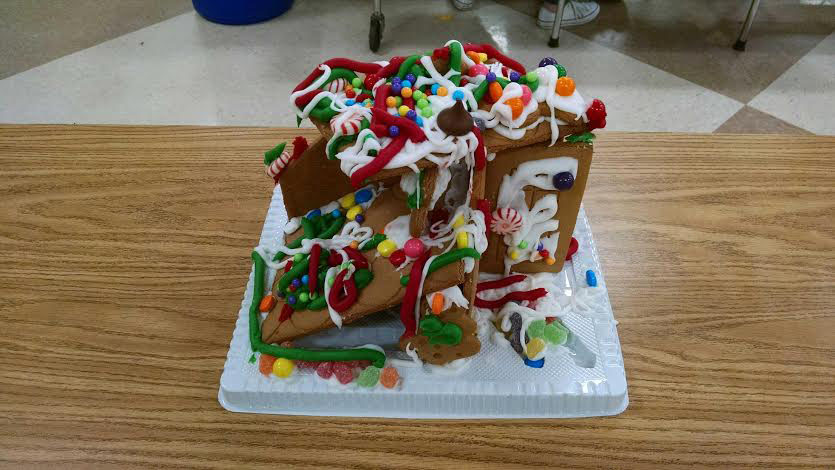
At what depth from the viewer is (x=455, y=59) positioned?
0.71 m

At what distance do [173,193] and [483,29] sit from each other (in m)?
1.44

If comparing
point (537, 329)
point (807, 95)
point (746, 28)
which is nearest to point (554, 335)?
point (537, 329)

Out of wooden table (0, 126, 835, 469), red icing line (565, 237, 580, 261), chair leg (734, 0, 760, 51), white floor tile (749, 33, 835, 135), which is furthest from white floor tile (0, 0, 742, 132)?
red icing line (565, 237, 580, 261)

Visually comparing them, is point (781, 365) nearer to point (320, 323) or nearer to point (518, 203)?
point (518, 203)

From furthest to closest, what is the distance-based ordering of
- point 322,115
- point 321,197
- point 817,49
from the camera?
point 817,49 < point 321,197 < point 322,115

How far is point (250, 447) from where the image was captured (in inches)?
27.2

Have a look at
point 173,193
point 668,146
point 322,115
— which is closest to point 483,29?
point 668,146

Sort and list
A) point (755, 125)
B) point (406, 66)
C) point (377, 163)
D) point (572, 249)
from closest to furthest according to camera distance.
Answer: point (377, 163) < point (406, 66) < point (572, 249) < point (755, 125)

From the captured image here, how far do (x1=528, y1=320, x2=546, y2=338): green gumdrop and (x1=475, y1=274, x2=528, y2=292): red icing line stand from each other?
7 centimetres

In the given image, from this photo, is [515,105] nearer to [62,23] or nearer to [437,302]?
[437,302]

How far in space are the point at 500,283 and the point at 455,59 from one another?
273 mm

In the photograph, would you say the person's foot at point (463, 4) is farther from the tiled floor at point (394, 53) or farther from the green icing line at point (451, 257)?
the green icing line at point (451, 257)

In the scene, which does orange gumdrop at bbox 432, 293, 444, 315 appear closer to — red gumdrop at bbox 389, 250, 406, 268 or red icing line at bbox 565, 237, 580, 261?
red gumdrop at bbox 389, 250, 406, 268

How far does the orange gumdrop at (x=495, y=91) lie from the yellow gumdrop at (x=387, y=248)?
187mm
